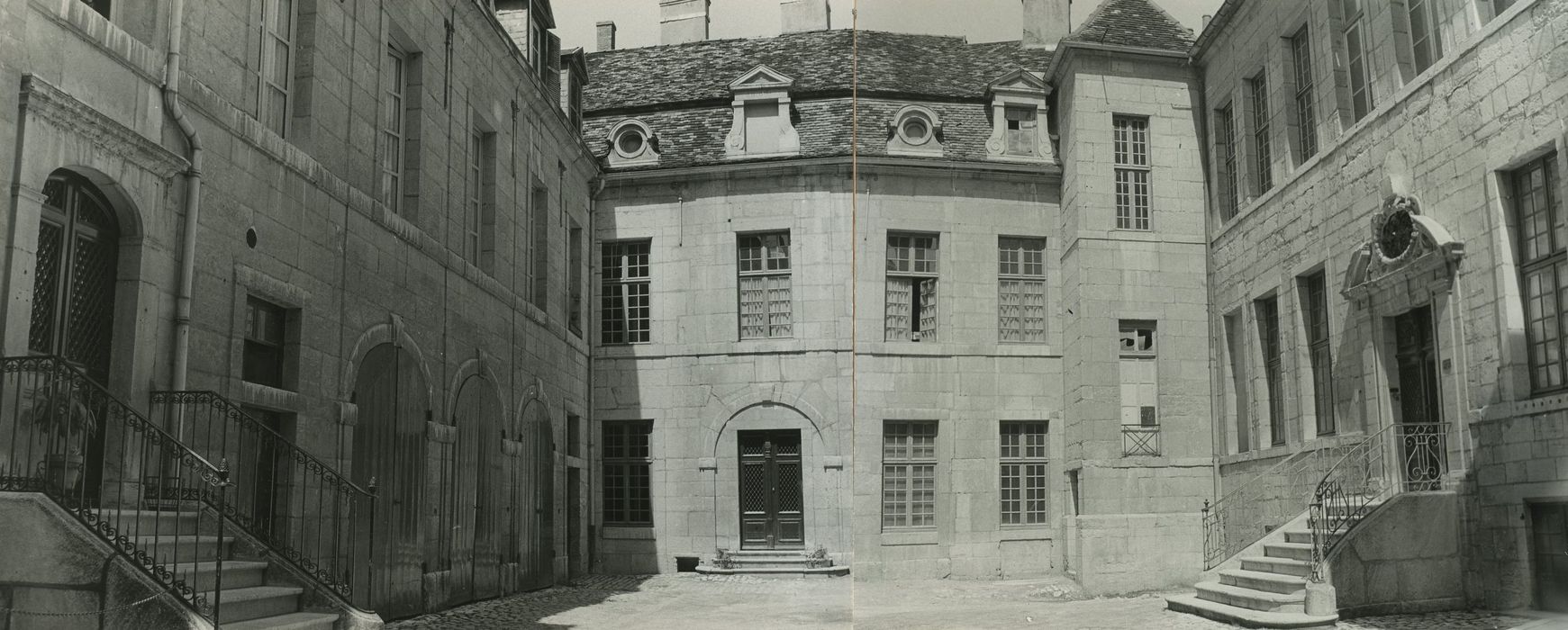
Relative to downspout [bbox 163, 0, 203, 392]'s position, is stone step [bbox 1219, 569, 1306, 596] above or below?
below

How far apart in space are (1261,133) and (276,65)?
24.4ft

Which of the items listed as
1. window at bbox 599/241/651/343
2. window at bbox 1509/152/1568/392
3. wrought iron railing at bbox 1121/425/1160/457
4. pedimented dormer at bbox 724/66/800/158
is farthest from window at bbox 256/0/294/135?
wrought iron railing at bbox 1121/425/1160/457

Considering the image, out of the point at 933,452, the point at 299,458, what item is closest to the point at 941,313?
the point at 933,452

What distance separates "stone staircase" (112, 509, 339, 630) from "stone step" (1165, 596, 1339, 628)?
5.62 meters

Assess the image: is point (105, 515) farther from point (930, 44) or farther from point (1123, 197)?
point (1123, 197)

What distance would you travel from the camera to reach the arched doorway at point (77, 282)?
21.0 feet

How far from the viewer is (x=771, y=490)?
35.0 ft

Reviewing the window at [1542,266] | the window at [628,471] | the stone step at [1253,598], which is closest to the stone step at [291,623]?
the window at [628,471]

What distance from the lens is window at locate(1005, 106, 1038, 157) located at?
1212 centimetres

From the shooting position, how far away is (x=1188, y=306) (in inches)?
343

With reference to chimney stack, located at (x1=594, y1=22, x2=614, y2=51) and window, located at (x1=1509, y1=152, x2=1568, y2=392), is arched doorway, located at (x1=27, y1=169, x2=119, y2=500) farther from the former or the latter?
chimney stack, located at (x1=594, y1=22, x2=614, y2=51)

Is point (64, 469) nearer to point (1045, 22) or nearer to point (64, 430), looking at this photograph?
point (64, 430)

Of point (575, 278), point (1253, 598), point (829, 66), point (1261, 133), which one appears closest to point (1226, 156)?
point (1261, 133)

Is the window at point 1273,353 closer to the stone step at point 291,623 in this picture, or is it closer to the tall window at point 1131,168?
the tall window at point 1131,168
